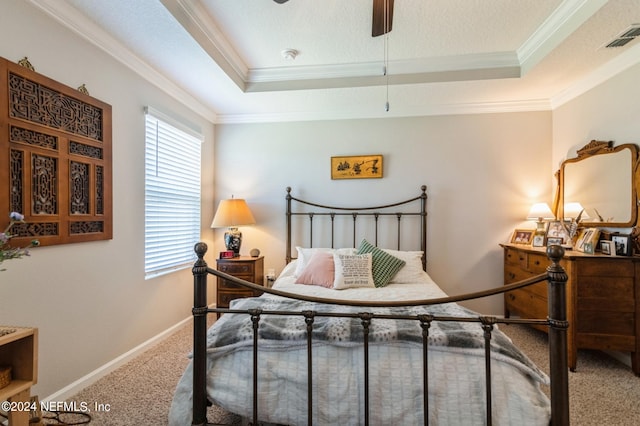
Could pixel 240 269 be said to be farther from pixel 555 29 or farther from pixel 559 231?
pixel 555 29

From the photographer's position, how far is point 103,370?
2156mm

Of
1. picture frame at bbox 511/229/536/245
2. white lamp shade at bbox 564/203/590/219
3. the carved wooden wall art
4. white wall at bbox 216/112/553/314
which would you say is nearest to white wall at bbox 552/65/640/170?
white wall at bbox 216/112/553/314

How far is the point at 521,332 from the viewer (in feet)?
9.85

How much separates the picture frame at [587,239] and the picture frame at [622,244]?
0.39ft

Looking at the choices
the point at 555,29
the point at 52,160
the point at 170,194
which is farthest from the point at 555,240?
the point at 52,160

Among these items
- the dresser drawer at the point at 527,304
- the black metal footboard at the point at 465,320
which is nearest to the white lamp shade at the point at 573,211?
the dresser drawer at the point at 527,304

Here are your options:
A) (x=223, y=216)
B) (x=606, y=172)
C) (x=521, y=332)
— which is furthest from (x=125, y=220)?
(x=606, y=172)

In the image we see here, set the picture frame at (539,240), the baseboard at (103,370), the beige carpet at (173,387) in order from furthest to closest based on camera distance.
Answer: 1. the picture frame at (539,240)
2. the baseboard at (103,370)
3. the beige carpet at (173,387)

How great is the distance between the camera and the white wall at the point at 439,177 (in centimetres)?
327

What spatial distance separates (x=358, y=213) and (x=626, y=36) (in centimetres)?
255

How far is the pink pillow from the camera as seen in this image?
260 centimetres

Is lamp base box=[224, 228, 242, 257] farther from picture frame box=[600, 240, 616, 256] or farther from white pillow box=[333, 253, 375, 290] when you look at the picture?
picture frame box=[600, 240, 616, 256]

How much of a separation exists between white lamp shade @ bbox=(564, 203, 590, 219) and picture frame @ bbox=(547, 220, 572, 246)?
67 millimetres

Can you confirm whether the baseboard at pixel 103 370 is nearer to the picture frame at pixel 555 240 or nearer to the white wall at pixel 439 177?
the white wall at pixel 439 177
